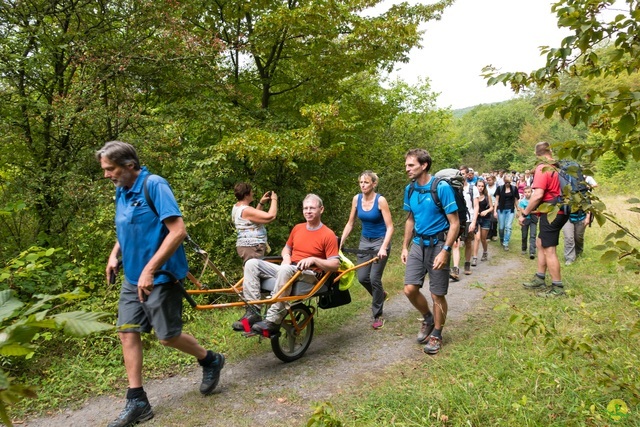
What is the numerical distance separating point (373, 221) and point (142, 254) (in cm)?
313

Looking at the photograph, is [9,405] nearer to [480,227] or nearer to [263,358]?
[263,358]

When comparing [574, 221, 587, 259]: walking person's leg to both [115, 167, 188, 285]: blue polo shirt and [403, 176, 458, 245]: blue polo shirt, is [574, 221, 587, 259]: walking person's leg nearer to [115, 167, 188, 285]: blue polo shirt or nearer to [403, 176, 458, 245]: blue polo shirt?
[403, 176, 458, 245]: blue polo shirt

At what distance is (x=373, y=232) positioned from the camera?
5629 mm

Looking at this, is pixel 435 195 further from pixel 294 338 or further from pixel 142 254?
pixel 142 254

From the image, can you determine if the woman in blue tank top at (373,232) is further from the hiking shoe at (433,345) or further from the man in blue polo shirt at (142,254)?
the man in blue polo shirt at (142,254)

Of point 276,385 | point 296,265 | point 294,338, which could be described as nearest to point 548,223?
point 296,265

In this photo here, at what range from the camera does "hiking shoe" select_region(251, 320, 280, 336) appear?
3996 mm

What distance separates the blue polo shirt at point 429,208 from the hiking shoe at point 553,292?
7.92 feet

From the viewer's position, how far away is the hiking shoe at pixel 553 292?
575 centimetres

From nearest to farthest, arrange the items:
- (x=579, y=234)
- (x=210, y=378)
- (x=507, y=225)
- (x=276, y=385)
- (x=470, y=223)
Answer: (x=210, y=378)
(x=276, y=385)
(x=579, y=234)
(x=470, y=223)
(x=507, y=225)

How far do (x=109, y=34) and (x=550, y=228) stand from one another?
24.8ft

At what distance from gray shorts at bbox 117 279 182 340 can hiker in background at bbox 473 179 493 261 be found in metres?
7.57

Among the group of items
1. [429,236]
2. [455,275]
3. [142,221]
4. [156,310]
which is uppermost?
[142,221]

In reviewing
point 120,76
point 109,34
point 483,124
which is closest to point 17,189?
point 120,76
